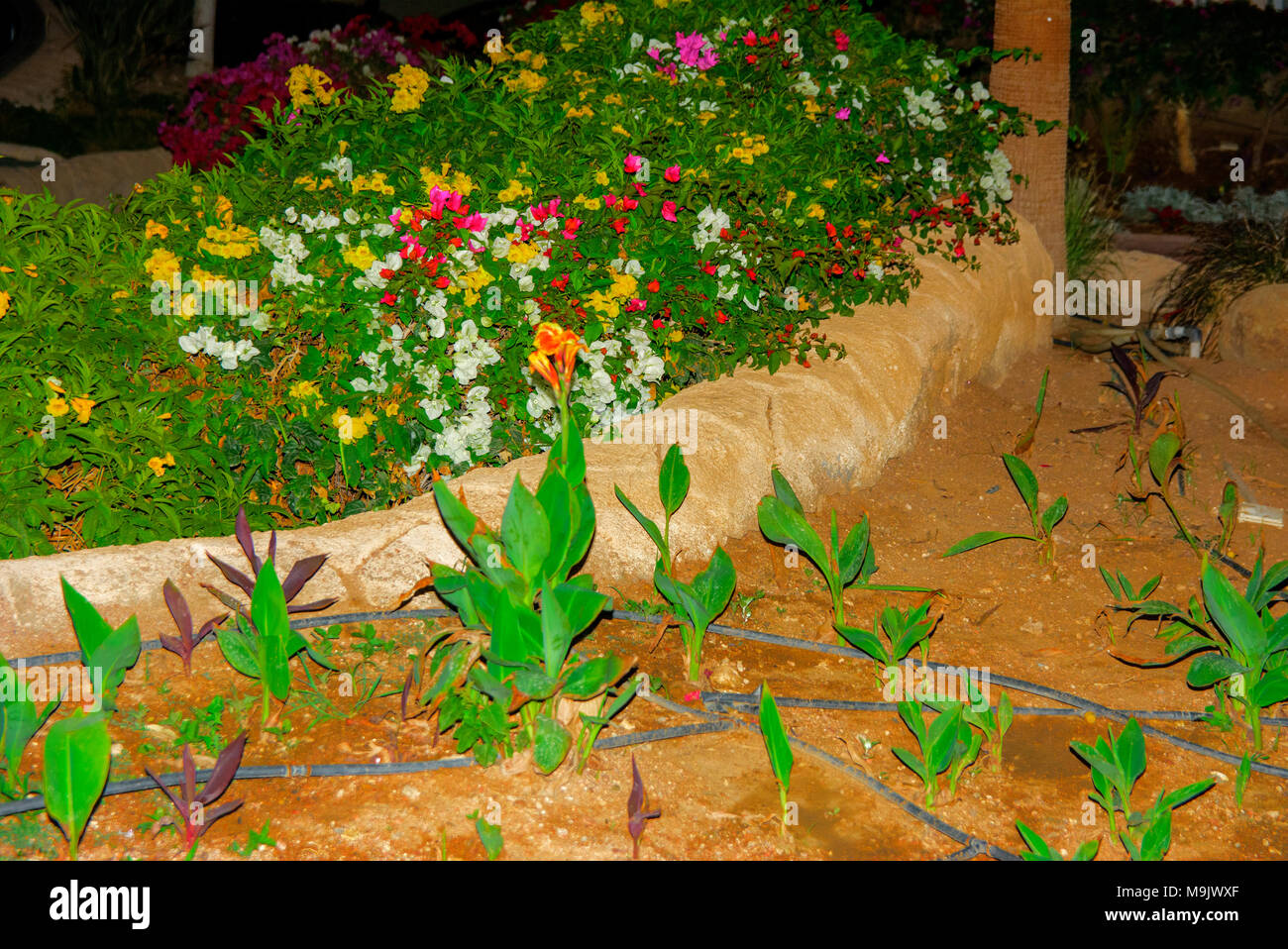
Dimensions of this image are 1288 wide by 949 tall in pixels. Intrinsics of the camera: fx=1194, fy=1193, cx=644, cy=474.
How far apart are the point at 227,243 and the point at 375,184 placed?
51 cm

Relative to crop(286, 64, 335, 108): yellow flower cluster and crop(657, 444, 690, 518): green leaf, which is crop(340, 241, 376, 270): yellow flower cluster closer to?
crop(286, 64, 335, 108): yellow flower cluster

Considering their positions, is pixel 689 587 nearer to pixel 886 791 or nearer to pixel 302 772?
pixel 886 791

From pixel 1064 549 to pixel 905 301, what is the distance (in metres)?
1.45

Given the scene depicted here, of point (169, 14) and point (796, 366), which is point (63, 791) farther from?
point (169, 14)

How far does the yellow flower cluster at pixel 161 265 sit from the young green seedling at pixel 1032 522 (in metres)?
2.64

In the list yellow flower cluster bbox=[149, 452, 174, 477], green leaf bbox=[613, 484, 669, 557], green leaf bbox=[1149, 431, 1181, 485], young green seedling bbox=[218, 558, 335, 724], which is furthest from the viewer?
green leaf bbox=[1149, 431, 1181, 485]

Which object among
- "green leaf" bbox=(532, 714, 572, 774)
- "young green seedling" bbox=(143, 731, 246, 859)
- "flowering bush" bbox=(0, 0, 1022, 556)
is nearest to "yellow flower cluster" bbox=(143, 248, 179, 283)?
"flowering bush" bbox=(0, 0, 1022, 556)

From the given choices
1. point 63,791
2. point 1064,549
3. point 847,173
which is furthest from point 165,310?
point 1064,549

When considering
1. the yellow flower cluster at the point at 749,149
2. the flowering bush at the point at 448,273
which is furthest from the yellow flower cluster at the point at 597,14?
→ the yellow flower cluster at the point at 749,149

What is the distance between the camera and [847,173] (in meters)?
4.86

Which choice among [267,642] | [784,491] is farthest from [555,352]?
[784,491]

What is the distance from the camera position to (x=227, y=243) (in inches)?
149

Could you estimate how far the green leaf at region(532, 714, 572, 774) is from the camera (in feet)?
8.48

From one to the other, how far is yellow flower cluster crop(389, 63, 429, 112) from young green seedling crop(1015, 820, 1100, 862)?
10.5 feet
